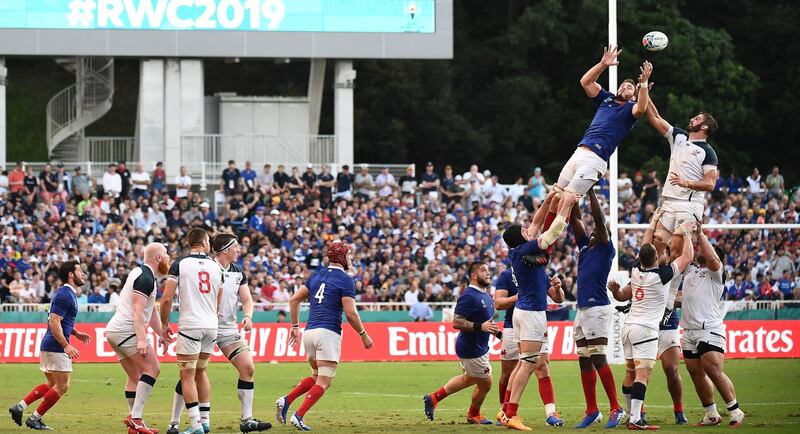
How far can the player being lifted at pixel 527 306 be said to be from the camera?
15492 mm

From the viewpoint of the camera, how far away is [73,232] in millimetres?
32500

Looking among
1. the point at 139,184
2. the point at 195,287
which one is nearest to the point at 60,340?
the point at 195,287

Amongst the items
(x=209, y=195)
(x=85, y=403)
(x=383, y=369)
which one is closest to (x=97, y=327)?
(x=383, y=369)

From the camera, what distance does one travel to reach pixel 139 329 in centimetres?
1426

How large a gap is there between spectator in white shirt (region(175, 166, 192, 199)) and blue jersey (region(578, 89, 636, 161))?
2085 centimetres

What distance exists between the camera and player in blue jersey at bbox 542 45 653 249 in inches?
610

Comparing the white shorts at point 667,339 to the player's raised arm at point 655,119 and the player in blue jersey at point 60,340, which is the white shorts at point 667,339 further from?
the player in blue jersey at point 60,340

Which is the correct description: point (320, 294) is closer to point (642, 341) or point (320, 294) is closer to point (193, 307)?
point (193, 307)

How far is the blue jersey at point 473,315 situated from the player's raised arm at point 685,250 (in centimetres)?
229

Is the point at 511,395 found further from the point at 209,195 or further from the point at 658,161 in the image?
the point at 658,161

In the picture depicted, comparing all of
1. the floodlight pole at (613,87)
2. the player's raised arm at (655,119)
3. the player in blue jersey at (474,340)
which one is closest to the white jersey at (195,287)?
the player in blue jersey at (474,340)

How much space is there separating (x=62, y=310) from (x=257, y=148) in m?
24.1

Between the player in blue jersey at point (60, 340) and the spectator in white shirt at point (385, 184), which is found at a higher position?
the spectator in white shirt at point (385, 184)

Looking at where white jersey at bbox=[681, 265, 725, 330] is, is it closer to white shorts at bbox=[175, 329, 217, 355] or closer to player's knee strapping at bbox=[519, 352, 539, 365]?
player's knee strapping at bbox=[519, 352, 539, 365]
